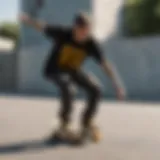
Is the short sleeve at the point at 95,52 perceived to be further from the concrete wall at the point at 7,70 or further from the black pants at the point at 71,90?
the concrete wall at the point at 7,70

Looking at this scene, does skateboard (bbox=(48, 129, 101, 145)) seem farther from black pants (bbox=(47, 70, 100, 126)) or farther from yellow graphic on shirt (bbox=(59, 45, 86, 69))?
yellow graphic on shirt (bbox=(59, 45, 86, 69))

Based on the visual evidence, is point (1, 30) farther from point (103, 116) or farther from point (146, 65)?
point (103, 116)

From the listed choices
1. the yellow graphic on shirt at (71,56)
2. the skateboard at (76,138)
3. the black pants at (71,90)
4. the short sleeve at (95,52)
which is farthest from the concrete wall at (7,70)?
the short sleeve at (95,52)

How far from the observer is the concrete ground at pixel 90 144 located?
5609 millimetres

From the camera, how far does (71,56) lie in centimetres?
625

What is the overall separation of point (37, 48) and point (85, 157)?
16119mm

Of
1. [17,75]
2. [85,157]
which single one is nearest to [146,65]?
[17,75]

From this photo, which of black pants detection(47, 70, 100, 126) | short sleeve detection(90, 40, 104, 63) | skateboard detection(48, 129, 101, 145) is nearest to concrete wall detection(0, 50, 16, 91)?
skateboard detection(48, 129, 101, 145)

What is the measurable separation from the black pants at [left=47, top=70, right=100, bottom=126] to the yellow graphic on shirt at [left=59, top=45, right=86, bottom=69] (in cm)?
10

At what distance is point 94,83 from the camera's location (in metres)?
6.29

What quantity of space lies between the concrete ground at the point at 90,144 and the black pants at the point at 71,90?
14.9 inches

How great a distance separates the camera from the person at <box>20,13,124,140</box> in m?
6.18

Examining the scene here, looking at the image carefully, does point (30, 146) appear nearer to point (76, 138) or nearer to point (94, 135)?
point (76, 138)

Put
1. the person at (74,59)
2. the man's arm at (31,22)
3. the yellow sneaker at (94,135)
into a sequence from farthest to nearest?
the yellow sneaker at (94,135)
the person at (74,59)
the man's arm at (31,22)
